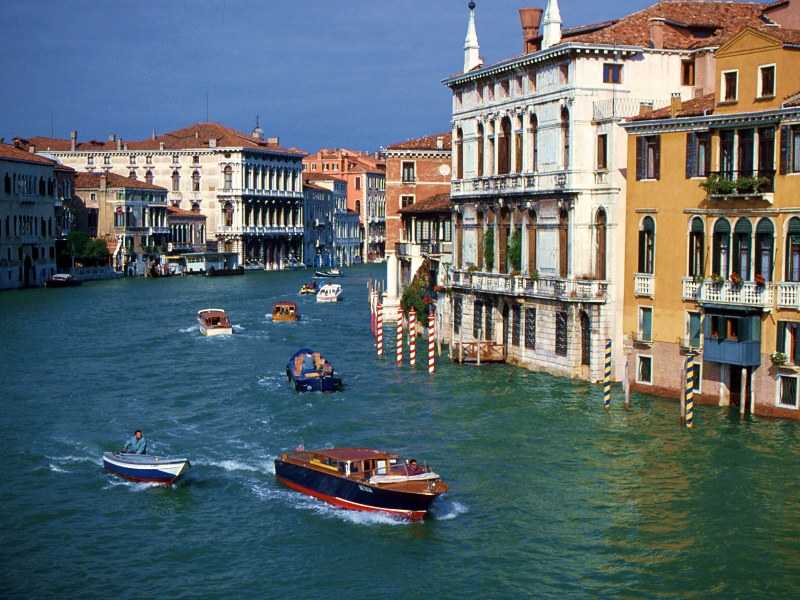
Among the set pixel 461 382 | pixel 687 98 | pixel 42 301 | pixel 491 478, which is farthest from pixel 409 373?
pixel 42 301

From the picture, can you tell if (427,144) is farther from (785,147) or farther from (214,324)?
(785,147)

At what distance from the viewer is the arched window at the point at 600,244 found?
95.1ft

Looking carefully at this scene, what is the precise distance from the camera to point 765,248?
79.3ft

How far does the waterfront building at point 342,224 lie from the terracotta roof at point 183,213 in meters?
17.9

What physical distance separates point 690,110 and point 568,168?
405 cm

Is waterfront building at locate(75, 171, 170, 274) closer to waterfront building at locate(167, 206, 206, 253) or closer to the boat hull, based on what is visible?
waterfront building at locate(167, 206, 206, 253)

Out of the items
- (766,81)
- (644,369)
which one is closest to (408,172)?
(644,369)

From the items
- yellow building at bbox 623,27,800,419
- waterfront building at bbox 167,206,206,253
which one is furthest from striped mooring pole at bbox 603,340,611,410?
waterfront building at bbox 167,206,206,253

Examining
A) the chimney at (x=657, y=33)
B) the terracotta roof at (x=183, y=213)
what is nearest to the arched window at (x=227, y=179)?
the terracotta roof at (x=183, y=213)

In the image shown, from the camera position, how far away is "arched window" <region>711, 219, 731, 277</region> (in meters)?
25.0

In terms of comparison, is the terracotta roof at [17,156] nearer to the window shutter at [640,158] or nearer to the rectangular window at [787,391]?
the window shutter at [640,158]

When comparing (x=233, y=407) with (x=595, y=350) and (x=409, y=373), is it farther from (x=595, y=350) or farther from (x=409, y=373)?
(x=595, y=350)

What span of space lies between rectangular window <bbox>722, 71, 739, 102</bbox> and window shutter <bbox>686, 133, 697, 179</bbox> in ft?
3.90

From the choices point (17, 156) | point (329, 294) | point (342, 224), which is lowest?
point (329, 294)
